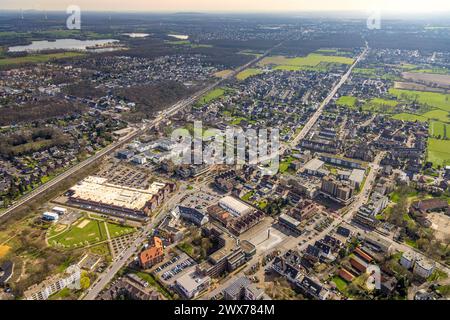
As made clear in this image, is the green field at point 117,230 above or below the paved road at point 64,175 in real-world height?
below

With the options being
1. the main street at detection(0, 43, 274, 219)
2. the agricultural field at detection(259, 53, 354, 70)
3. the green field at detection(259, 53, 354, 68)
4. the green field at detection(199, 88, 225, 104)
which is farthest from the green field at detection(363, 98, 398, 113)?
the green field at detection(259, 53, 354, 68)

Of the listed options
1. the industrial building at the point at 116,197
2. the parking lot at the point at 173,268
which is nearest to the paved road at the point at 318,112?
the industrial building at the point at 116,197

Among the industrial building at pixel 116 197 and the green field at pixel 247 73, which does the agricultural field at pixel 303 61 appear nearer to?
the green field at pixel 247 73

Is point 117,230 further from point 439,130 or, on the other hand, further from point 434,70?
point 434,70

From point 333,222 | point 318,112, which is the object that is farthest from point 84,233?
point 318,112

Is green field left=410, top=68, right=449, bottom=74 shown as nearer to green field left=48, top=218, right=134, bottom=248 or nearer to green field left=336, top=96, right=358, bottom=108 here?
green field left=336, top=96, right=358, bottom=108

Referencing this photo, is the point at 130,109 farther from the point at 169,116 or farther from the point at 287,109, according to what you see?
the point at 287,109

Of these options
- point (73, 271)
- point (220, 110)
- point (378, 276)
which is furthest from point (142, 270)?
point (220, 110)
